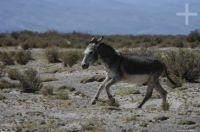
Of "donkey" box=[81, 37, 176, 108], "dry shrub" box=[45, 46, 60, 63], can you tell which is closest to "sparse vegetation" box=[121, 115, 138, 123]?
"donkey" box=[81, 37, 176, 108]

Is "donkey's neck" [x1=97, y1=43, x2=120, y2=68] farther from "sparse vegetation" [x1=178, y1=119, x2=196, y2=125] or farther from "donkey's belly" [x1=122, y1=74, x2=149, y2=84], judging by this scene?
"sparse vegetation" [x1=178, y1=119, x2=196, y2=125]

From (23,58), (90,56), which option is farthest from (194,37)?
(90,56)

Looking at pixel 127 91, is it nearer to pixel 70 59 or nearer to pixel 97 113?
pixel 97 113

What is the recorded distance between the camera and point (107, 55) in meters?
20.8

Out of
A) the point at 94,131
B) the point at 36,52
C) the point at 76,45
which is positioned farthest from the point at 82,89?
the point at 76,45

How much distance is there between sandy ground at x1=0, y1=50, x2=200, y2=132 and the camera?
17.2 meters

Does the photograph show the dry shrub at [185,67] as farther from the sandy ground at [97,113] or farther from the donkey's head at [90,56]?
the donkey's head at [90,56]

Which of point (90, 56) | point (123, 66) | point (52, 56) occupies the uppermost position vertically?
point (90, 56)

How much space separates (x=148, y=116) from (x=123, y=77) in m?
2.22

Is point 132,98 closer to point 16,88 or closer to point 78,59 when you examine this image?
point 16,88

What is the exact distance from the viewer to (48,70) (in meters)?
35.5

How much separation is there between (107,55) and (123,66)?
0.59 metres

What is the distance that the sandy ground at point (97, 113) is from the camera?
679 inches

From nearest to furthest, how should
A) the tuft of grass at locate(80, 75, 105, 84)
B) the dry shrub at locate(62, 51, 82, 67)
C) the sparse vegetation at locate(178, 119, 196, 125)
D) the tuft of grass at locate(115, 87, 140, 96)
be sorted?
the sparse vegetation at locate(178, 119, 196, 125), the tuft of grass at locate(115, 87, 140, 96), the tuft of grass at locate(80, 75, 105, 84), the dry shrub at locate(62, 51, 82, 67)
